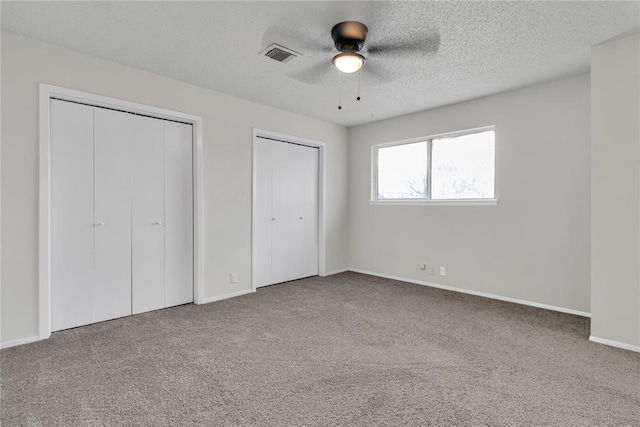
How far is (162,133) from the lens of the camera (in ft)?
11.8

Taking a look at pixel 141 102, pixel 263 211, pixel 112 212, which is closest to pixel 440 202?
pixel 263 211

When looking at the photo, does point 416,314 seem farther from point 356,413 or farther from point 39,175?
point 39,175

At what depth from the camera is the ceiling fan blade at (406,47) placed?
104 inches

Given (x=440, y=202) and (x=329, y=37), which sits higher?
(x=329, y=37)

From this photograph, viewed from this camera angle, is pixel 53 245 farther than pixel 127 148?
No

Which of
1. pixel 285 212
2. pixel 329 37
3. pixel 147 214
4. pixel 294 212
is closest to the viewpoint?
pixel 329 37

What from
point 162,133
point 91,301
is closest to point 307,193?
point 162,133

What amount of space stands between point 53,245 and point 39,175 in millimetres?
630

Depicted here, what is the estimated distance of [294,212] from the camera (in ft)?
16.5

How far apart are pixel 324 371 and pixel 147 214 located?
98.1 inches

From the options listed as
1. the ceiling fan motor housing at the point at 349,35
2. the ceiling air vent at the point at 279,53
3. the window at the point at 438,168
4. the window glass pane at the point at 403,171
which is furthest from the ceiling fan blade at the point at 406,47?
the window glass pane at the point at 403,171

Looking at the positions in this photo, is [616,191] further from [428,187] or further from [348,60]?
[348,60]

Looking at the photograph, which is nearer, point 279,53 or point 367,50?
point 367,50

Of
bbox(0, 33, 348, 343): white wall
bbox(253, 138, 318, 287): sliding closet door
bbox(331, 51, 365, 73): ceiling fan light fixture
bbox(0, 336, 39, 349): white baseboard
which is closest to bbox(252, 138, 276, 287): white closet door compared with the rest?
bbox(253, 138, 318, 287): sliding closet door
